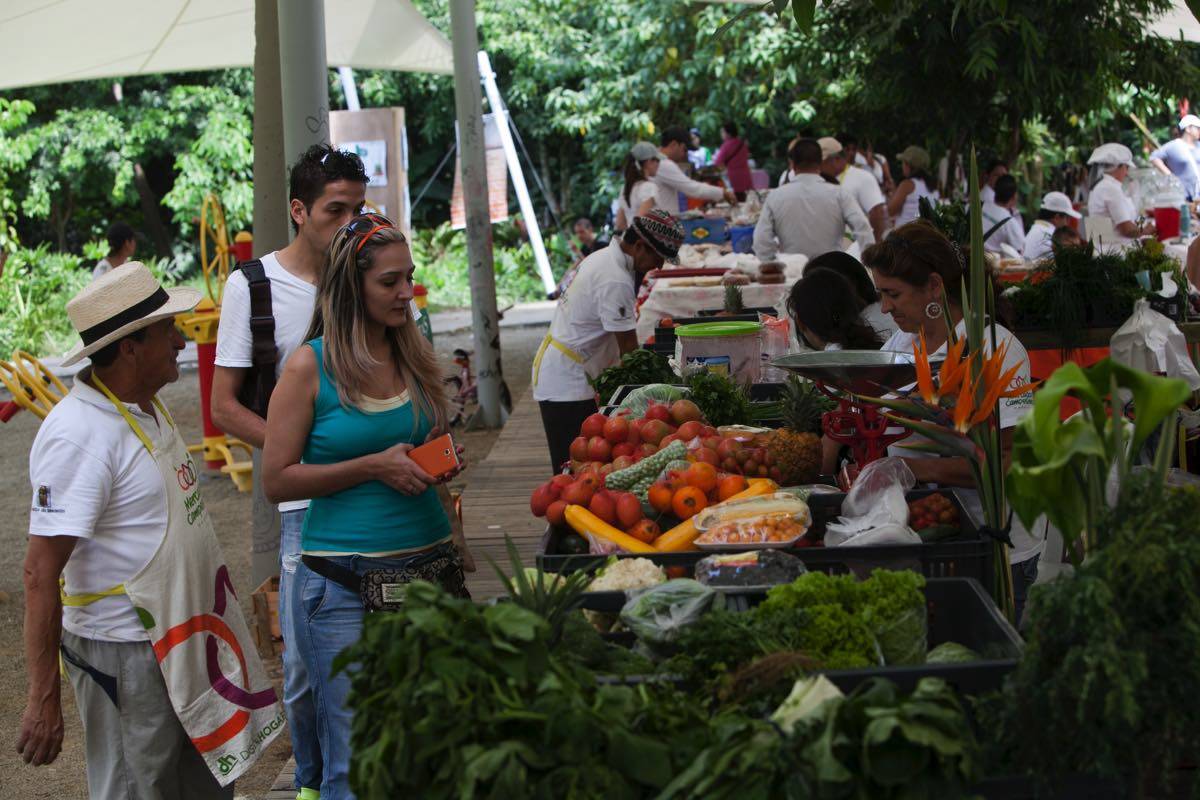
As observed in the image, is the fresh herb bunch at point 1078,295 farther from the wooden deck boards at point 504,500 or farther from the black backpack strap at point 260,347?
the black backpack strap at point 260,347

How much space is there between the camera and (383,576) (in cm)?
329

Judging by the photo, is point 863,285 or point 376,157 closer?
point 863,285

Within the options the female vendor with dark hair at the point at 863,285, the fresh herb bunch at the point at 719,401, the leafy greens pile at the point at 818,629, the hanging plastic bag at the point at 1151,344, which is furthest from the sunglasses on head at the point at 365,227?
the hanging plastic bag at the point at 1151,344

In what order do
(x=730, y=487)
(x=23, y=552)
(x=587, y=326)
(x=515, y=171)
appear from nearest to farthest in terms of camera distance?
1. (x=730, y=487)
2. (x=587, y=326)
3. (x=23, y=552)
4. (x=515, y=171)

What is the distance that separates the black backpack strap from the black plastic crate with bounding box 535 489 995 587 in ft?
4.18

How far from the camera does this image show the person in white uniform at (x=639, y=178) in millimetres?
12406

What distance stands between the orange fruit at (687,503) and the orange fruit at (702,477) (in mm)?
60

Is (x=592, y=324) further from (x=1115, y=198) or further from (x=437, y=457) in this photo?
(x=1115, y=198)

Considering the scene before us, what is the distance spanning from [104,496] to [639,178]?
10010 mm

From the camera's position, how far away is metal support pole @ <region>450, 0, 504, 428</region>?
34.7 feet

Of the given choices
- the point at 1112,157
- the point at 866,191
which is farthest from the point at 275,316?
the point at 1112,157

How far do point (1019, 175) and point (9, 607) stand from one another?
58.6 ft

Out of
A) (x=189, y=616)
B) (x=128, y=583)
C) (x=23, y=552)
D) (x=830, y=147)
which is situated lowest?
(x=23, y=552)

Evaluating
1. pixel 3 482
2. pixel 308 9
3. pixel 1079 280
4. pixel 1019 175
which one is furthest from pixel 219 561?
pixel 1019 175
